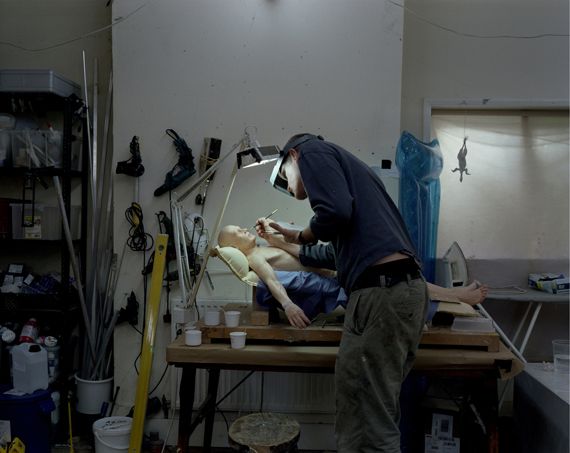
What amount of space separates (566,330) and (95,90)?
3094 mm

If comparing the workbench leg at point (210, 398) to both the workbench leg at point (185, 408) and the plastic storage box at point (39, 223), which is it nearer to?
the workbench leg at point (185, 408)

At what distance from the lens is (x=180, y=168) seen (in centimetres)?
284

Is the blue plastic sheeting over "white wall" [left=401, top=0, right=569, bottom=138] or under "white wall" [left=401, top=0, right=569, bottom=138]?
under

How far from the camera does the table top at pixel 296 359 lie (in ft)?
6.71

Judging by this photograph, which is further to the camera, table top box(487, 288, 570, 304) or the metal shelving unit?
the metal shelving unit

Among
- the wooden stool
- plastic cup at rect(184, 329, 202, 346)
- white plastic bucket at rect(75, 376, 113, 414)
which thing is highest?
plastic cup at rect(184, 329, 202, 346)

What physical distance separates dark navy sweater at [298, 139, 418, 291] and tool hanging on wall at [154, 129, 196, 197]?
Answer: 1156 mm

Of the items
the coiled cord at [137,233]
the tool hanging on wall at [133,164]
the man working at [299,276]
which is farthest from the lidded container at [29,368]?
the man working at [299,276]

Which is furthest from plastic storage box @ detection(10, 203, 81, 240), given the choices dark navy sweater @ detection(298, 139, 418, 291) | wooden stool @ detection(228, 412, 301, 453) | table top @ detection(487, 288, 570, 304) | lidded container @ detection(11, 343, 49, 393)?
table top @ detection(487, 288, 570, 304)

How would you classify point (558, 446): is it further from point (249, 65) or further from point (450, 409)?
point (249, 65)

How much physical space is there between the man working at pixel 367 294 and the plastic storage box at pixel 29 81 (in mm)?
1718

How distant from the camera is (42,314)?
3057 millimetres

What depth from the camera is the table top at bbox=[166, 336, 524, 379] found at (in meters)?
2.04

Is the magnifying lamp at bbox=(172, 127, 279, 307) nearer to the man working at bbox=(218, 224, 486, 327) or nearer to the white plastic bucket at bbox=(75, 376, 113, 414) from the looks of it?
the man working at bbox=(218, 224, 486, 327)
